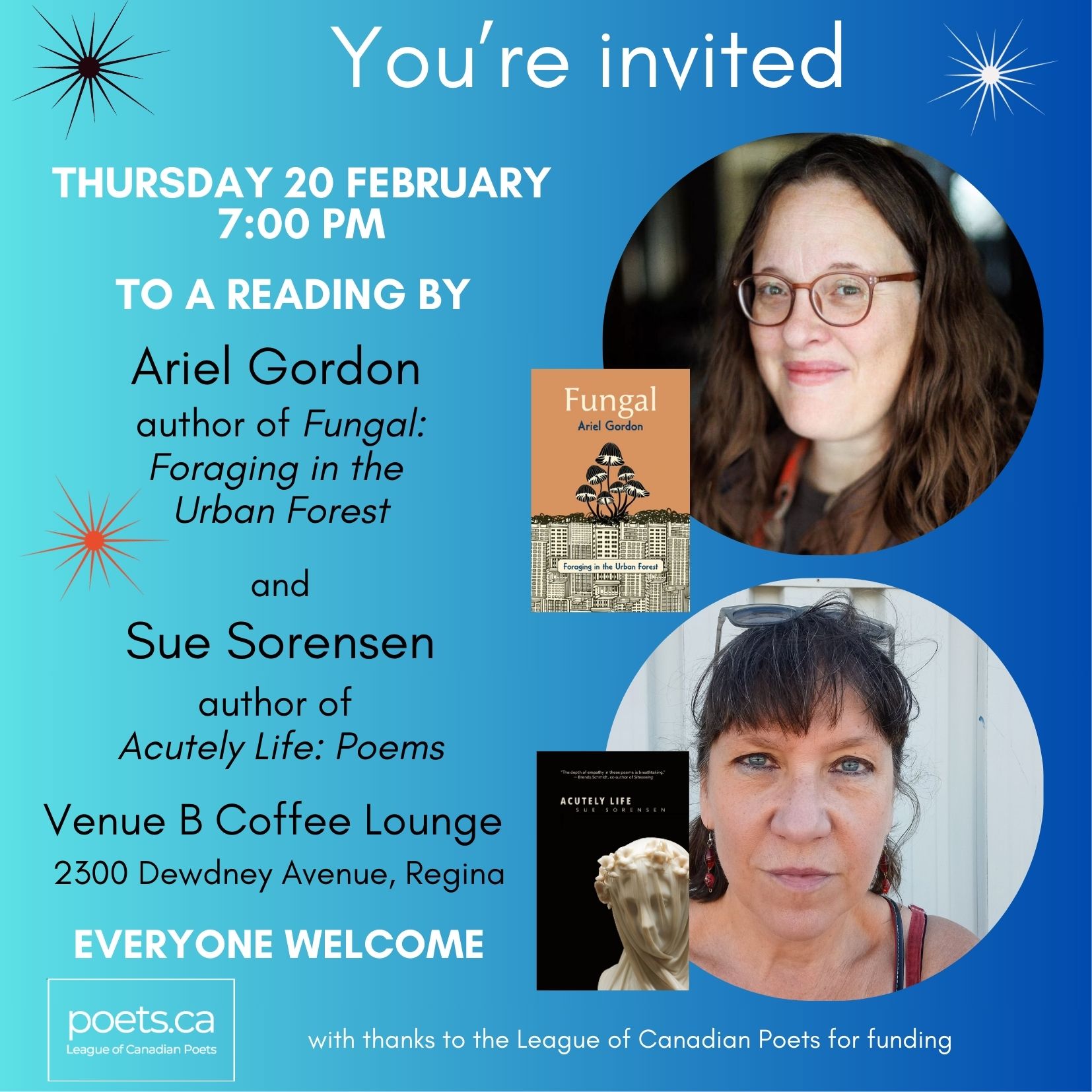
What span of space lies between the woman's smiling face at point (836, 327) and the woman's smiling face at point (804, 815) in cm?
62

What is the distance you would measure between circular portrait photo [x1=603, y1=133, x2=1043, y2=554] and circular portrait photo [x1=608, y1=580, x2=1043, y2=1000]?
0.20m

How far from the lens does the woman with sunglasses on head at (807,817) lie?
100 inches

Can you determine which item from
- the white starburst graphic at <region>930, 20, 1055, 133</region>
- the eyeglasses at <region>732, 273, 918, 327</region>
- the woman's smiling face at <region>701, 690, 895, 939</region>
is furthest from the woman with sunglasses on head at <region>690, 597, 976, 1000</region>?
the white starburst graphic at <region>930, 20, 1055, 133</region>

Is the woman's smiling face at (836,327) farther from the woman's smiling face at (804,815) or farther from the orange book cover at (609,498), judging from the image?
the woman's smiling face at (804,815)

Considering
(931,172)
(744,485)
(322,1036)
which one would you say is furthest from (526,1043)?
(931,172)

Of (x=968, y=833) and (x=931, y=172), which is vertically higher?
(x=931, y=172)

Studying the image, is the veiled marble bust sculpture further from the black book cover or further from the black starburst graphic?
the black starburst graphic

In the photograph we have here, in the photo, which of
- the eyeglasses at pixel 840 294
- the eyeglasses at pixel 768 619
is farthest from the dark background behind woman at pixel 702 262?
the eyeglasses at pixel 768 619

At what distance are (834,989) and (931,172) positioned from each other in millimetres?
1650

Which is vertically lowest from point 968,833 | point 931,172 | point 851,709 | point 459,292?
point 968,833

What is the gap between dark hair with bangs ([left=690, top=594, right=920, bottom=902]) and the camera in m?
2.57

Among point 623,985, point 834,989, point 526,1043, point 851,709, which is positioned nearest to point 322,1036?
point 526,1043

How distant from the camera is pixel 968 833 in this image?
259 cm

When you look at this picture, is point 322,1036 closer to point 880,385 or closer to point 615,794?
point 615,794
